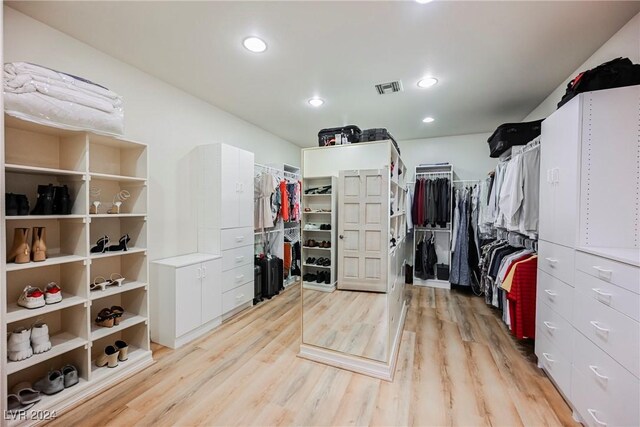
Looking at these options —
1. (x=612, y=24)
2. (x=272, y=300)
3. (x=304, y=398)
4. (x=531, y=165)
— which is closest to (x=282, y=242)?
(x=272, y=300)

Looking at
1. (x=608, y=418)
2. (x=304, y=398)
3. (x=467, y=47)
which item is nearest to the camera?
(x=608, y=418)

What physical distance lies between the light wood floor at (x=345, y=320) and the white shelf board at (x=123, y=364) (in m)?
1.40

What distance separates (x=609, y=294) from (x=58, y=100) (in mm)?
3472

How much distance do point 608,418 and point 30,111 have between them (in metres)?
3.73

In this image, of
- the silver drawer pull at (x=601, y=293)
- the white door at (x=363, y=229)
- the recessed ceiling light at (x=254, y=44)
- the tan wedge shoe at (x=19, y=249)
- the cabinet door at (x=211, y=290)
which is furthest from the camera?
the cabinet door at (x=211, y=290)

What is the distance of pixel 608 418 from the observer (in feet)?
4.46

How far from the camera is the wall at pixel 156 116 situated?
A: 1.86 meters

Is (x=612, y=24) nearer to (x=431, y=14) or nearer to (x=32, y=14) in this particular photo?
(x=431, y=14)

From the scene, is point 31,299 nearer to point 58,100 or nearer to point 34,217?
point 34,217

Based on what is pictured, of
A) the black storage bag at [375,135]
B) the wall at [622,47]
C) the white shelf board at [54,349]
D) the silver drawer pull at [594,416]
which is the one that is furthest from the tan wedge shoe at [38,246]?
the wall at [622,47]

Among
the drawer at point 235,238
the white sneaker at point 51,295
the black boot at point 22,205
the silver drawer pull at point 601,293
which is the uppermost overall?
the black boot at point 22,205

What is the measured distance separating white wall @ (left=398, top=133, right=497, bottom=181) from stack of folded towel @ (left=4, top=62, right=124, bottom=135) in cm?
445

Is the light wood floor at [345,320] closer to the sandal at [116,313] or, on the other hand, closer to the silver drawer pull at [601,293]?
the silver drawer pull at [601,293]

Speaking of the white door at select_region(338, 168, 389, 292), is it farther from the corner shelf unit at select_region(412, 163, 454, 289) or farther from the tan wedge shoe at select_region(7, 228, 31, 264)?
the corner shelf unit at select_region(412, 163, 454, 289)
